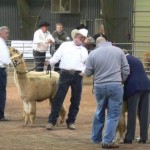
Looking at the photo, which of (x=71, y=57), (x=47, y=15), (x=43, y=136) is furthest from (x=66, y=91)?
(x=47, y=15)

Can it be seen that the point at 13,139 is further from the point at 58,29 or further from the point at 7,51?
the point at 58,29

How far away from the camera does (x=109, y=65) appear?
28.1ft

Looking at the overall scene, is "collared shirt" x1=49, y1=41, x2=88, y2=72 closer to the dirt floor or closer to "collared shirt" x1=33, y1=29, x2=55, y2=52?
the dirt floor

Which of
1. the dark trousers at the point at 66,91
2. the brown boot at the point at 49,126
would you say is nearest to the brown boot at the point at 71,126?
the dark trousers at the point at 66,91

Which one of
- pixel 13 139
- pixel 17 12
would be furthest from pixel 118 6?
pixel 13 139

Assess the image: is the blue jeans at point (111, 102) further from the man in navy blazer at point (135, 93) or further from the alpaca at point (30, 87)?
the alpaca at point (30, 87)

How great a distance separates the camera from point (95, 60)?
8.66 metres

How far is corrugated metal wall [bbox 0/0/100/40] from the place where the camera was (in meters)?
30.4

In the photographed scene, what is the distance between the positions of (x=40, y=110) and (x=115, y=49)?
527 centimetres

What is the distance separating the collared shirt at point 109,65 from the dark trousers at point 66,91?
1636 mm

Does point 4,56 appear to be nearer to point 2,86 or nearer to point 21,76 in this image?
point 21,76

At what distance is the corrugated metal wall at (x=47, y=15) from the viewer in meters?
30.4

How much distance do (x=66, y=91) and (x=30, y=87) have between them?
884 millimetres

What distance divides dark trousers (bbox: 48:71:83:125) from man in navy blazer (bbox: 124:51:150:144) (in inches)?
61.9
